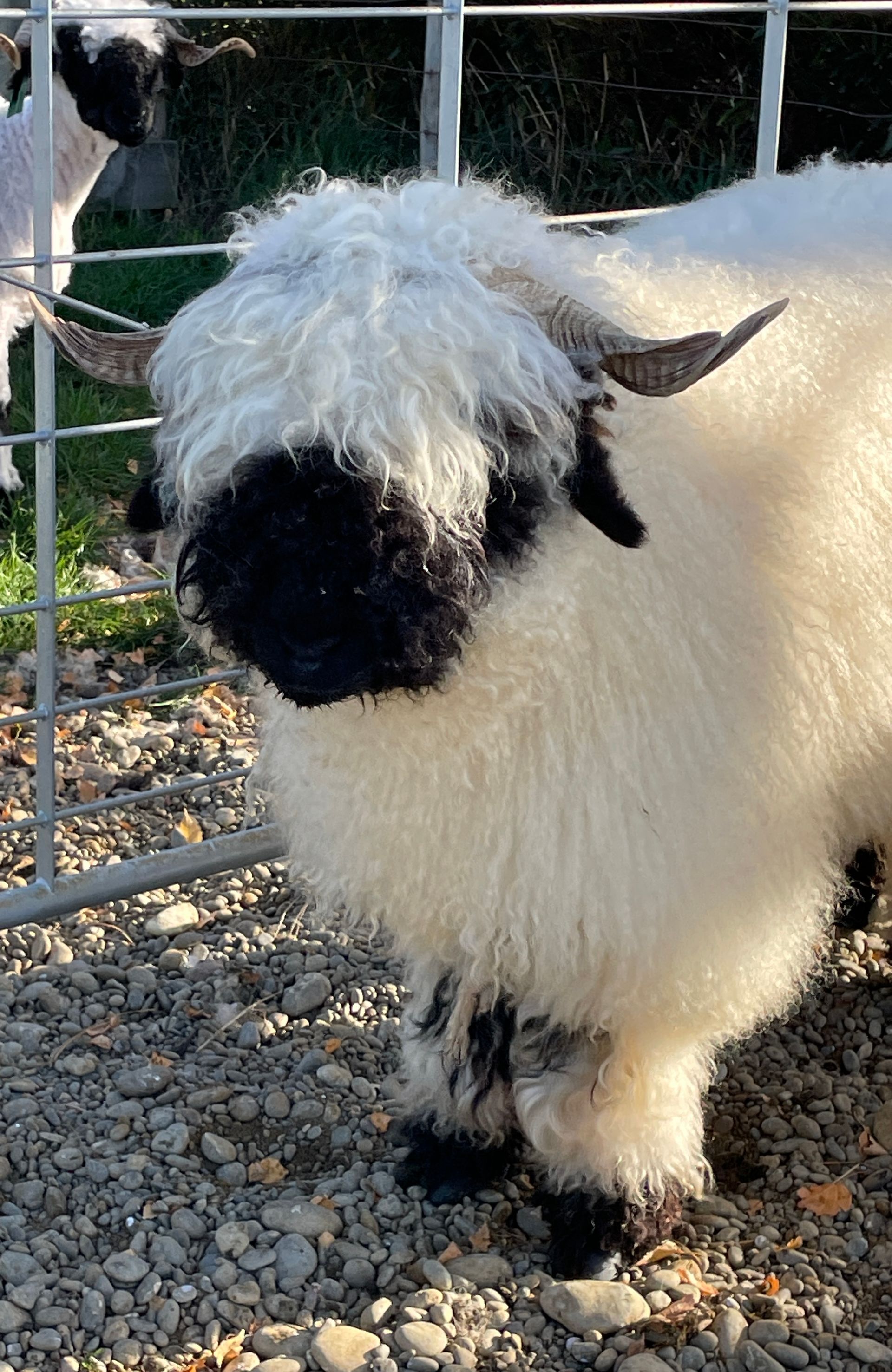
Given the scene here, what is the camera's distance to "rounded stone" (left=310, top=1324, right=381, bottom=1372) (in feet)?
8.34

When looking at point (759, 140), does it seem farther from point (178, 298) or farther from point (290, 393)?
point (178, 298)

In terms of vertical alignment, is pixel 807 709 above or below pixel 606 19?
below

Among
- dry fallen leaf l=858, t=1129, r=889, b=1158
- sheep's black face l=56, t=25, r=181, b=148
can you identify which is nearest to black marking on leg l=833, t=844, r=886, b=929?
dry fallen leaf l=858, t=1129, r=889, b=1158

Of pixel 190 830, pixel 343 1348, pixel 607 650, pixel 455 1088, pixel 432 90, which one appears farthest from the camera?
pixel 432 90

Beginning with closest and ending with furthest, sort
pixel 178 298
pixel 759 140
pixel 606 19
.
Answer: pixel 759 140 → pixel 178 298 → pixel 606 19

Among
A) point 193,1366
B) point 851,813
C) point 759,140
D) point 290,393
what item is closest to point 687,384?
point 290,393

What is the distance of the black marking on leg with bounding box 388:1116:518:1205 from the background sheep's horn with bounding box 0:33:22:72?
12.7 ft

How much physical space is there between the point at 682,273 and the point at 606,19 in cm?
647

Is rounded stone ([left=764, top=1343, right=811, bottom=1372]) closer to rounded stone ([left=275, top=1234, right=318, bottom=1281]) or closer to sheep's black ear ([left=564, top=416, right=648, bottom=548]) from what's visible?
rounded stone ([left=275, top=1234, right=318, bottom=1281])

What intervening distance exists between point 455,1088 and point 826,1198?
0.74m

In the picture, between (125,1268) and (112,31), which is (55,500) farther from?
(112,31)

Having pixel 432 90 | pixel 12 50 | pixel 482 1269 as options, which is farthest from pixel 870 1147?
pixel 12 50

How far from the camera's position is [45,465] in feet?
10.9

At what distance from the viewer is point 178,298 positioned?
7.36m
